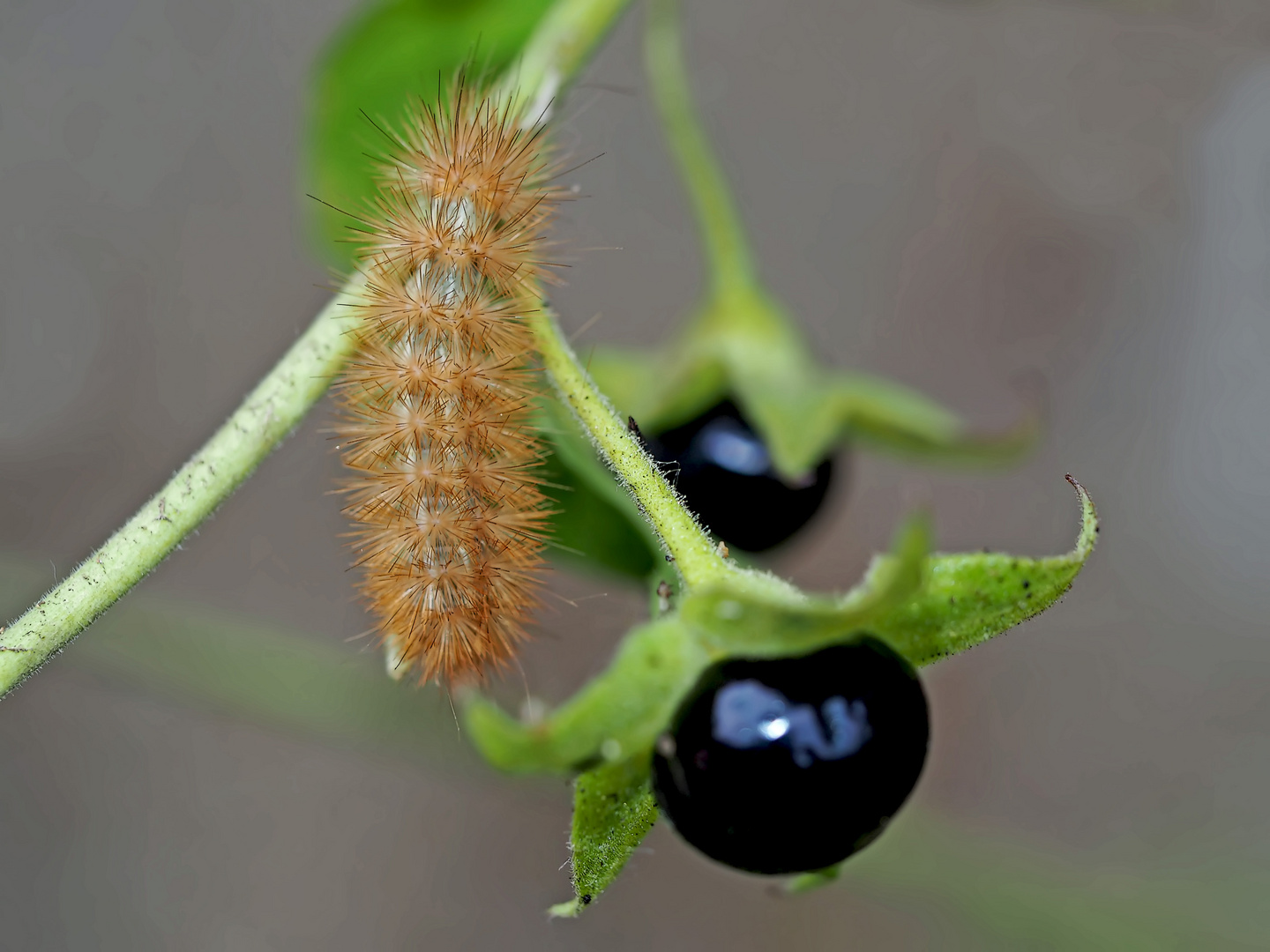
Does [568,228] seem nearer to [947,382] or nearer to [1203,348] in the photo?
[947,382]

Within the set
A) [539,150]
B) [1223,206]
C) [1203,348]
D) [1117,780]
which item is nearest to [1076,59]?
[1223,206]

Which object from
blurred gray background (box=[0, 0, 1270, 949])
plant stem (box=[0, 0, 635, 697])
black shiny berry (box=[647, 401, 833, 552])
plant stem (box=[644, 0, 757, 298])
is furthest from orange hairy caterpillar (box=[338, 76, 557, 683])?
blurred gray background (box=[0, 0, 1270, 949])

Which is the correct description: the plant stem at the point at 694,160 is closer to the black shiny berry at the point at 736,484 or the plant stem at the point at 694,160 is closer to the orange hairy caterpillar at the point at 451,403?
the black shiny berry at the point at 736,484

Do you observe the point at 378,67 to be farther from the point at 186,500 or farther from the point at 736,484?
the point at 186,500

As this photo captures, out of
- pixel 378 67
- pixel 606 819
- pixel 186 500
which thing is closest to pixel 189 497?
pixel 186 500

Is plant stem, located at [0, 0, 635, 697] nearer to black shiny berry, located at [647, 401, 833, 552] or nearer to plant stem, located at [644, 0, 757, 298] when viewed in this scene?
black shiny berry, located at [647, 401, 833, 552]

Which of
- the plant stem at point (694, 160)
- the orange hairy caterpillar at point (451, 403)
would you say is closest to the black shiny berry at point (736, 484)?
the plant stem at point (694, 160)
